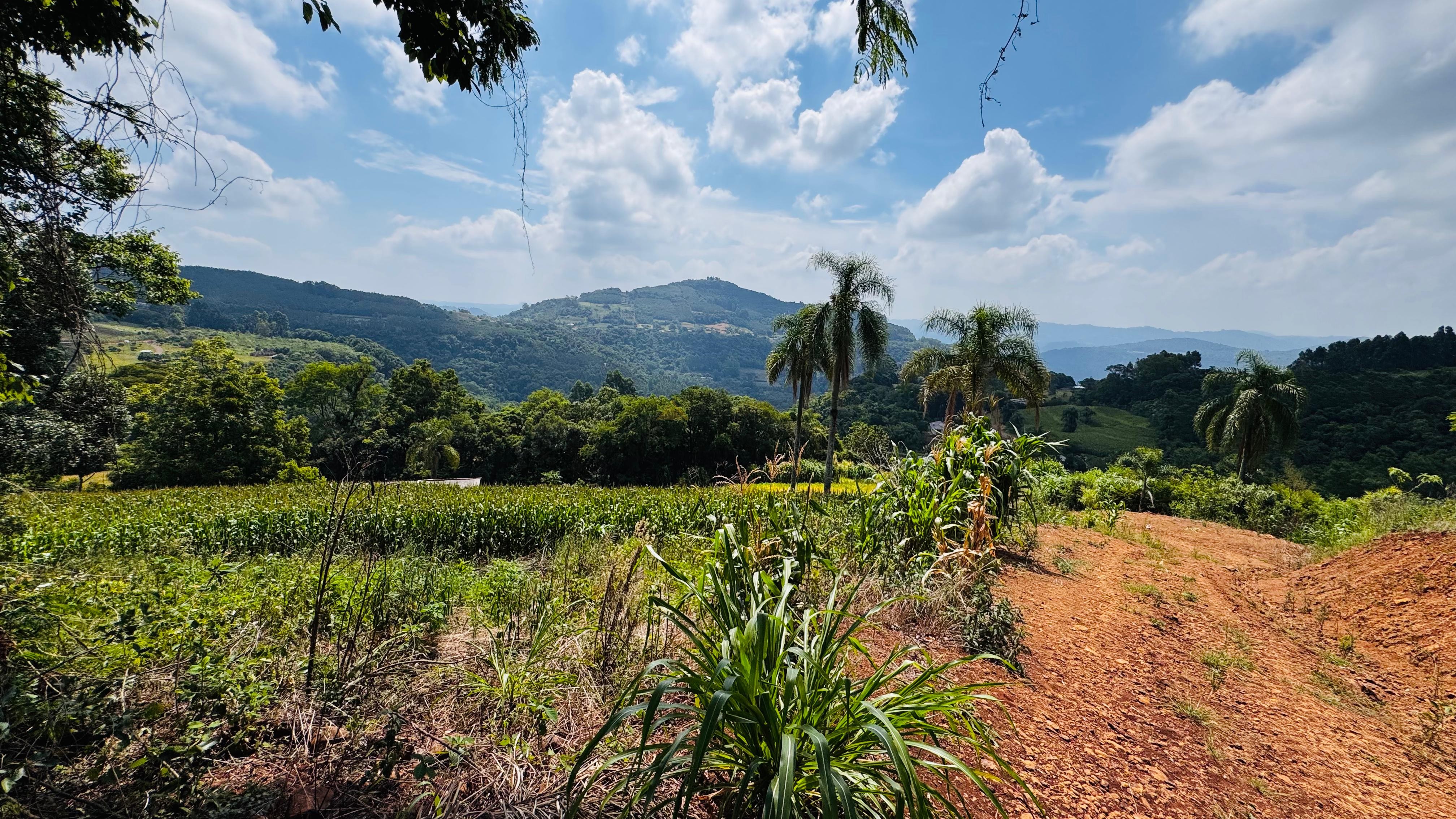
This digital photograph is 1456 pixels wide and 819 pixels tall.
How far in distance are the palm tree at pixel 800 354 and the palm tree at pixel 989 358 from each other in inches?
199

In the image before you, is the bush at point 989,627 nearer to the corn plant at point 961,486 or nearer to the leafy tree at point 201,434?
the corn plant at point 961,486

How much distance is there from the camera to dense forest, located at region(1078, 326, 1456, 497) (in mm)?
28547

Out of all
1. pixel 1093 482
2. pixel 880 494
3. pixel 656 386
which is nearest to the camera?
pixel 880 494

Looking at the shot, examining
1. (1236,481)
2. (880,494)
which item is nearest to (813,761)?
(880,494)

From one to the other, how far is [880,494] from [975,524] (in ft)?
3.17

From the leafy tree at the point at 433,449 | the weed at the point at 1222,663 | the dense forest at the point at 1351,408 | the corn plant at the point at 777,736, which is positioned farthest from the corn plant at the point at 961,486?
the leafy tree at the point at 433,449

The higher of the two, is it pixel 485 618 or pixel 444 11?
pixel 444 11

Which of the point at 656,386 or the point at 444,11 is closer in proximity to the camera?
the point at 444,11

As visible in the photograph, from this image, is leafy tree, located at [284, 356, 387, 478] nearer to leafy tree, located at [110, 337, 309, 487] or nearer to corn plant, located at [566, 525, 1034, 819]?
leafy tree, located at [110, 337, 309, 487]

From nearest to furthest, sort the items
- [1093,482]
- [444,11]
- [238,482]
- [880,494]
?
[444,11], [880,494], [1093,482], [238,482]

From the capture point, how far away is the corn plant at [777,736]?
1.46 m

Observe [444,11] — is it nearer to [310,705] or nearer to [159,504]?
[310,705]

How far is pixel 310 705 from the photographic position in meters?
2.27

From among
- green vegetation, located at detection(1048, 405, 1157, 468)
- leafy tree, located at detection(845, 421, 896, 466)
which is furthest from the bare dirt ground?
green vegetation, located at detection(1048, 405, 1157, 468)
